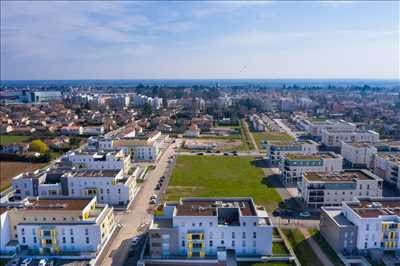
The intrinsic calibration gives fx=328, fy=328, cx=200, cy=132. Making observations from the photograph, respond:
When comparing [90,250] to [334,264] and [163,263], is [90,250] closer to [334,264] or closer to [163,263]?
[163,263]

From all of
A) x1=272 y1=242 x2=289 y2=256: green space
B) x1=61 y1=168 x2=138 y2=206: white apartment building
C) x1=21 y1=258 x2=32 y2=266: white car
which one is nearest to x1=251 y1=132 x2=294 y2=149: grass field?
x1=61 y1=168 x2=138 y2=206: white apartment building

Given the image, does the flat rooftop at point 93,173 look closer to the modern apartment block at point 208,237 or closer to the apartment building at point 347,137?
the modern apartment block at point 208,237

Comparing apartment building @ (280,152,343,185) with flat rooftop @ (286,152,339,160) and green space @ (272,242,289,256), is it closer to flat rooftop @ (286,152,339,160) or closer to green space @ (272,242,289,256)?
flat rooftop @ (286,152,339,160)

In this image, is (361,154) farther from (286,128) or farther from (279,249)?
(286,128)

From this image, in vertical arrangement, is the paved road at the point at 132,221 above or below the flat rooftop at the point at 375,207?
below

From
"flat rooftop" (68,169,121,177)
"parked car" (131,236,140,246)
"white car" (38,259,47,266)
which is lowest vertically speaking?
"parked car" (131,236,140,246)

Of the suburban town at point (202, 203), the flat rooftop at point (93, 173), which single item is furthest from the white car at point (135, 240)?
the flat rooftop at point (93, 173)

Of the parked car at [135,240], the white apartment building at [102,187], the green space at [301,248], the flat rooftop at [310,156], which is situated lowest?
the green space at [301,248]

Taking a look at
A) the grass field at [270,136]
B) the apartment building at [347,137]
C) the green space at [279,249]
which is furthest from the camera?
the grass field at [270,136]
